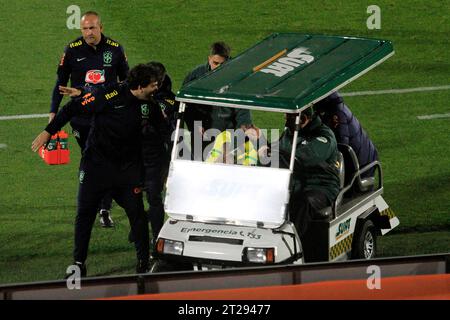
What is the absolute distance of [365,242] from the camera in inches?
459

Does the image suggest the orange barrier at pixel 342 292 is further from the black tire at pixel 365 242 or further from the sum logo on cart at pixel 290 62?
the sum logo on cart at pixel 290 62

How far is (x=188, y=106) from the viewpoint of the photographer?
40.5ft

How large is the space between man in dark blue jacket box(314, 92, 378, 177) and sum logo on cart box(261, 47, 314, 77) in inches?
20.7

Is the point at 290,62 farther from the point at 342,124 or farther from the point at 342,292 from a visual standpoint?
the point at 342,292

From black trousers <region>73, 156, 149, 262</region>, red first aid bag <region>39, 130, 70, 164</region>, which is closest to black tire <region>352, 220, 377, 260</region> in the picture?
black trousers <region>73, 156, 149, 262</region>

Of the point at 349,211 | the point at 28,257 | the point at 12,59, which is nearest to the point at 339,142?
the point at 349,211

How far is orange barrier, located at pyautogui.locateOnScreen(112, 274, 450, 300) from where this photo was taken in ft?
29.3

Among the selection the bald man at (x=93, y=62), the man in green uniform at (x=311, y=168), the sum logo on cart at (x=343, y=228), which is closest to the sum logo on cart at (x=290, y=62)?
the man in green uniform at (x=311, y=168)

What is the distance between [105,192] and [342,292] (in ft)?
9.60

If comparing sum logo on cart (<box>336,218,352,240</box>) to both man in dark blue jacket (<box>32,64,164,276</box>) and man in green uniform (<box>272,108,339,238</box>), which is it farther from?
man in dark blue jacket (<box>32,64,164,276</box>)

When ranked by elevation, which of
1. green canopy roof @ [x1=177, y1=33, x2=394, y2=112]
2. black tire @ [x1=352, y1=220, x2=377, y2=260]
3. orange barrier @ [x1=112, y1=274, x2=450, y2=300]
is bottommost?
orange barrier @ [x1=112, y1=274, x2=450, y2=300]
